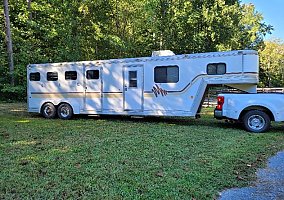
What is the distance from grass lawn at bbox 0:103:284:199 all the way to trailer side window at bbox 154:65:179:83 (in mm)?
2394

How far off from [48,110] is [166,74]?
495cm

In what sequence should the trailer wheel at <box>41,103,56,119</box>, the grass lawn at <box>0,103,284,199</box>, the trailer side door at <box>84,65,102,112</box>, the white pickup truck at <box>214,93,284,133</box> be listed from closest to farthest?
the grass lawn at <box>0,103,284,199</box>
the white pickup truck at <box>214,93,284,133</box>
the trailer side door at <box>84,65,102,112</box>
the trailer wheel at <box>41,103,56,119</box>

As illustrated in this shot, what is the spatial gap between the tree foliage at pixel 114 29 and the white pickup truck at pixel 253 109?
52.0 feet

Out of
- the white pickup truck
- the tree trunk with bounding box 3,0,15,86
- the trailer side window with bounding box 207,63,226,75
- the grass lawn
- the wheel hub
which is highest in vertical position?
the tree trunk with bounding box 3,0,15,86

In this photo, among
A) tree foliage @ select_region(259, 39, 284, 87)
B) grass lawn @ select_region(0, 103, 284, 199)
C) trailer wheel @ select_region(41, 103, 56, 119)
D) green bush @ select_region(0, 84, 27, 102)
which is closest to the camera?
grass lawn @ select_region(0, 103, 284, 199)

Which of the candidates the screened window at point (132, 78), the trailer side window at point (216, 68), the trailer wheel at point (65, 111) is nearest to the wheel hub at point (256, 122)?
the trailer side window at point (216, 68)

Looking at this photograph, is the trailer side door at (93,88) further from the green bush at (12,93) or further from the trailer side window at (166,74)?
the green bush at (12,93)

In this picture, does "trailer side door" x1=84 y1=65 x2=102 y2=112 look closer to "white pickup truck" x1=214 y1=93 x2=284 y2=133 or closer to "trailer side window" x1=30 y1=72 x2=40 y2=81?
"trailer side window" x1=30 y1=72 x2=40 y2=81

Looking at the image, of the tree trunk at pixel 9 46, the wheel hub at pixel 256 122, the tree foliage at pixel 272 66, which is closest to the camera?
the wheel hub at pixel 256 122

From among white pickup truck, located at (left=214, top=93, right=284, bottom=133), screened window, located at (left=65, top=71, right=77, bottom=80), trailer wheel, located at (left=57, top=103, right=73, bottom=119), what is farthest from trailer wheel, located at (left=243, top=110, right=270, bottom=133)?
trailer wheel, located at (left=57, top=103, right=73, bottom=119)

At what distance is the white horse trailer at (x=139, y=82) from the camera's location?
9539 mm

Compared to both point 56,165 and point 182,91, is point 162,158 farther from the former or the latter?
point 182,91

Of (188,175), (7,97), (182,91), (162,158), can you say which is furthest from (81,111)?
(7,97)

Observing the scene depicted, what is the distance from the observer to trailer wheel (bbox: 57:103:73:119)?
38.8ft
